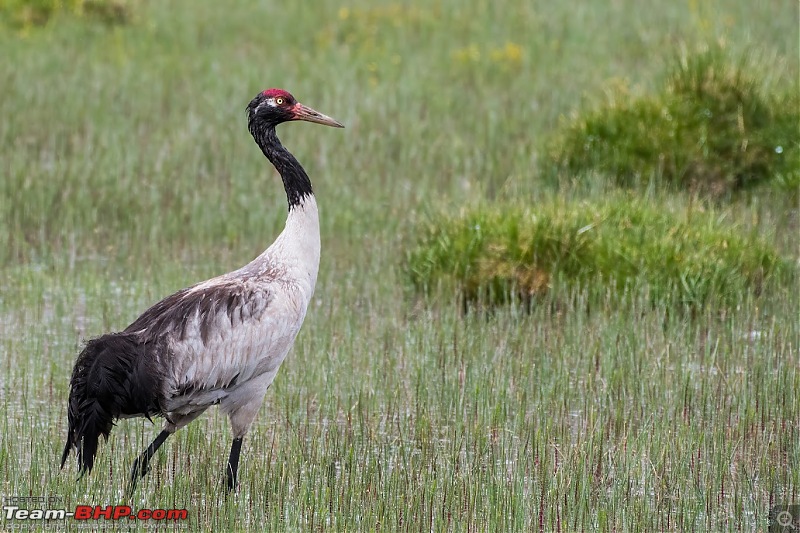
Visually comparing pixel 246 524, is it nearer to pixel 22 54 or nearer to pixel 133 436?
pixel 133 436

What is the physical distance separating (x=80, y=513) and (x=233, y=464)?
82 centimetres

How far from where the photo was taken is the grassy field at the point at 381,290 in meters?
6.37

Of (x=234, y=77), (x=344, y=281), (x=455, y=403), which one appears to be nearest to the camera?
(x=455, y=403)

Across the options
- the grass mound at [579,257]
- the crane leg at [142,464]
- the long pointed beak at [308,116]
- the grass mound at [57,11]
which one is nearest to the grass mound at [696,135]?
the grass mound at [579,257]

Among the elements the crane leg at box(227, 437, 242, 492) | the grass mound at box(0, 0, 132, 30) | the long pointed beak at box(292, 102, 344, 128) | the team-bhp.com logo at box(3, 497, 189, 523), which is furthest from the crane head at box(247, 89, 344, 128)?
the grass mound at box(0, 0, 132, 30)

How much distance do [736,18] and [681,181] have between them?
22.2ft

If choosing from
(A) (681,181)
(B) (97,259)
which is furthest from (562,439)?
(A) (681,181)

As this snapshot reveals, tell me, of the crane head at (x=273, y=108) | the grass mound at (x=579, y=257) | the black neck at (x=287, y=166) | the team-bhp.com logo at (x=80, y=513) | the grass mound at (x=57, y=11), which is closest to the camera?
the team-bhp.com logo at (x=80, y=513)

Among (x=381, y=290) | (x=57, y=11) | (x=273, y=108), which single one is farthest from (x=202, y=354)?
(x=57, y=11)

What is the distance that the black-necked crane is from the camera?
6129 millimetres

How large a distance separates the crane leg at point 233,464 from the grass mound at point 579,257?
3.46 m

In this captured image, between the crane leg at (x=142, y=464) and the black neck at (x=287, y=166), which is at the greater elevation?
the black neck at (x=287, y=166)

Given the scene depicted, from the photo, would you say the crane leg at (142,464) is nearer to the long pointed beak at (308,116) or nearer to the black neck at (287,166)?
the black neck at (287,166)

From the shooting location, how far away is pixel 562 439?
709cm
